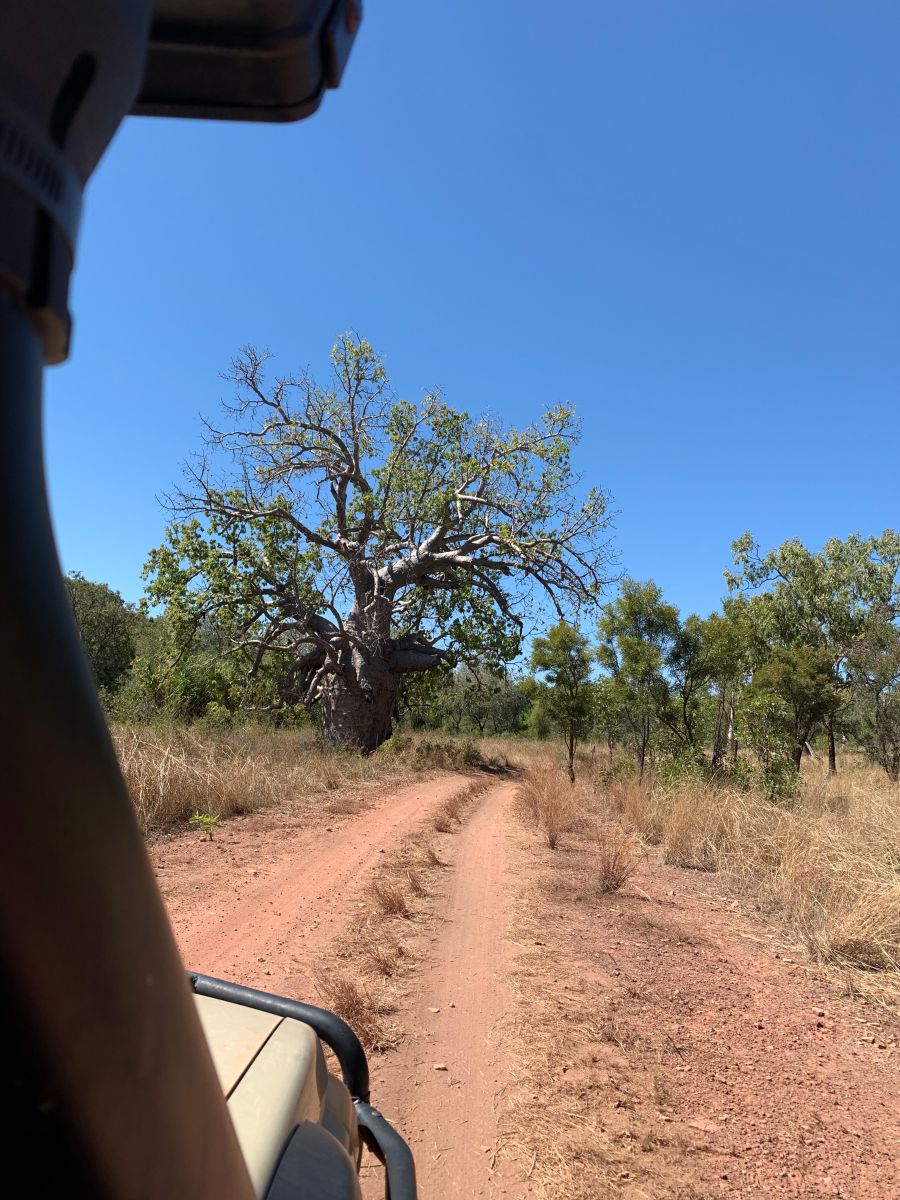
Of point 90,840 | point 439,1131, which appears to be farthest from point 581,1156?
point 90,840

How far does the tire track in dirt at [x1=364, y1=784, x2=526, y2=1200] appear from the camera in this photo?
2.75m

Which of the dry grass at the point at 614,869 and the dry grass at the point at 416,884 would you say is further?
the dry grass at the point at 614,869

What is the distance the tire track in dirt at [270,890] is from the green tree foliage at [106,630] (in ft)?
77.9

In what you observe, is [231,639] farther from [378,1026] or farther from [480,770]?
[378,1026]

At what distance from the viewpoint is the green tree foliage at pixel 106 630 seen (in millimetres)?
30766

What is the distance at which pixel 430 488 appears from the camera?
19.8 m

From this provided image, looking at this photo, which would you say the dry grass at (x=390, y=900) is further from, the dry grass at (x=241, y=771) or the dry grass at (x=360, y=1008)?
the dry grass at (x=241, y=771)

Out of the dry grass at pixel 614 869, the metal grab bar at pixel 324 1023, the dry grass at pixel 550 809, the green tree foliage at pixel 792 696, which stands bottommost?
the dry grass at pixel 550 809

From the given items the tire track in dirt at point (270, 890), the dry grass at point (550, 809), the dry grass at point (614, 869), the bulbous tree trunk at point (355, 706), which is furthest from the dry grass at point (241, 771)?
the dry grass at point (614, 869)

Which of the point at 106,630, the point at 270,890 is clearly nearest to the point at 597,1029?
the point at 270,890

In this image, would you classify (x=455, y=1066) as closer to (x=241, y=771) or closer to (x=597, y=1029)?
(x=597, y=1029)

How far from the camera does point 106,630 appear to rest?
32938mm

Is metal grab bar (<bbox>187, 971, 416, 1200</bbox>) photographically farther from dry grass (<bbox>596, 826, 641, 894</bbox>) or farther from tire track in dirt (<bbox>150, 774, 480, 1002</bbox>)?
dry grass (<bbox>596, 826, 641, 894</bbox>)

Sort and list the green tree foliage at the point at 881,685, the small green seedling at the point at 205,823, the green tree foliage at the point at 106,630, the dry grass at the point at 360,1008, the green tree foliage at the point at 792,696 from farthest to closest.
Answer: the green tree foliage at the point at 106,630 → the green tree foliage at the point at 881,685 → the green tree foliage at the point at 792,696 → the small green seedling at the point at 205,823 → the dry grass at the point at 360,1008
